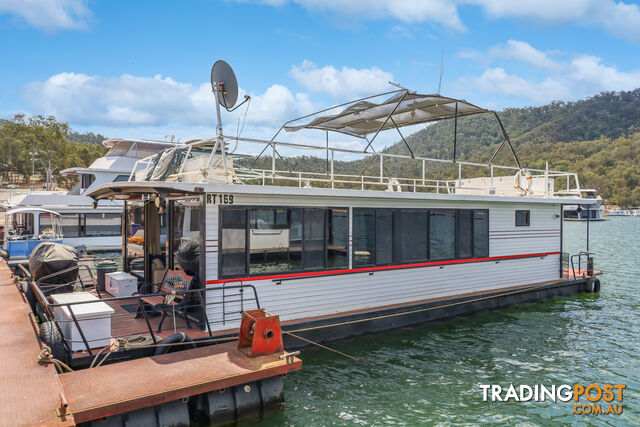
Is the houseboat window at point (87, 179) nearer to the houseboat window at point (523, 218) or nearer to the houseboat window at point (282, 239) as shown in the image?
the houseboat window at point (282, 239)

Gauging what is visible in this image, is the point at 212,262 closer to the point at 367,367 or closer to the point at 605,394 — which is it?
the point at 367,367

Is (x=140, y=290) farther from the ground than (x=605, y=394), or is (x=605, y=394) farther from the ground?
(x=140, y=290)

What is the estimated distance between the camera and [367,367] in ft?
24.4

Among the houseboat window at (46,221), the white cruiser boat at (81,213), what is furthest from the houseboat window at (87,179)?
the houseboat window at (46,221)

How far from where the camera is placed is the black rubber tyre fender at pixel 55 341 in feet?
18.7

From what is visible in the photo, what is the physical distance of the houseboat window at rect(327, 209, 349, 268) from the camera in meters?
8.22

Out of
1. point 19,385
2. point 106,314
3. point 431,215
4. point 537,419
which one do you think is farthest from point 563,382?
point 19,385

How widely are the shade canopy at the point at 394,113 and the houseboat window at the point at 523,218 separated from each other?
313 cm

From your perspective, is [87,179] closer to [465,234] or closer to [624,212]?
[465,234]

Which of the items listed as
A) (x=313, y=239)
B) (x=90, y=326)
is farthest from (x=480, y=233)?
(x=90, y=326)

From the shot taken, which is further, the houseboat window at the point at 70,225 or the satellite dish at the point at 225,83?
the houseboat window at the point at 70,225

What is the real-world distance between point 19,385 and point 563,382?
7542 mm

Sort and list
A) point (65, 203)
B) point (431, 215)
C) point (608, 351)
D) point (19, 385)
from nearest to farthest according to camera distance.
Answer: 1. point (19, 385)
2. point (608, 351)
3. point (431, 215)
4. point (65, 203)

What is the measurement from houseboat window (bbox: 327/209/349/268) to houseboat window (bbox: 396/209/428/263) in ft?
4.19
